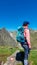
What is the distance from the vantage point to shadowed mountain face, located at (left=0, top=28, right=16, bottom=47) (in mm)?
24234

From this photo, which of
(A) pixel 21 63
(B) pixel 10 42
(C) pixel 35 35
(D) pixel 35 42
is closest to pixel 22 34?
(A) pixel 21 63

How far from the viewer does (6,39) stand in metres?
25.0

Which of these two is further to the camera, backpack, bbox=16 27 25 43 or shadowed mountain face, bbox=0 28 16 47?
shadowed mountain face, bbox=0 28 16 47

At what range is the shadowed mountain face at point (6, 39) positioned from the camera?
24.2m

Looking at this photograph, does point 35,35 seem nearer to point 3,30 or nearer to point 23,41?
point 3,30

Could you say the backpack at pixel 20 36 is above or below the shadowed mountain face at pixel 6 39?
below

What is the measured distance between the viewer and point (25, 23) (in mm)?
10336

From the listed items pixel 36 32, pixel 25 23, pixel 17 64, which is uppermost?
pixel 36 32

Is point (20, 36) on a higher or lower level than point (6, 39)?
lower

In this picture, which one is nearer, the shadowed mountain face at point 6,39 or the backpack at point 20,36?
the backpack at point 20,36

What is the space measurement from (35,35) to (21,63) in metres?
12.6

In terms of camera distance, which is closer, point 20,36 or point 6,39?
point 20,36

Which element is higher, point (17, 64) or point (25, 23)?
point (25, 23)

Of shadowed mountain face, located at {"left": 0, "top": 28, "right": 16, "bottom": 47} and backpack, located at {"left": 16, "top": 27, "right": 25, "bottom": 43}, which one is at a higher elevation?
shadowed mountain face, located at {"left": 0, "top": 28, "right": 16, "bottom": 47}
